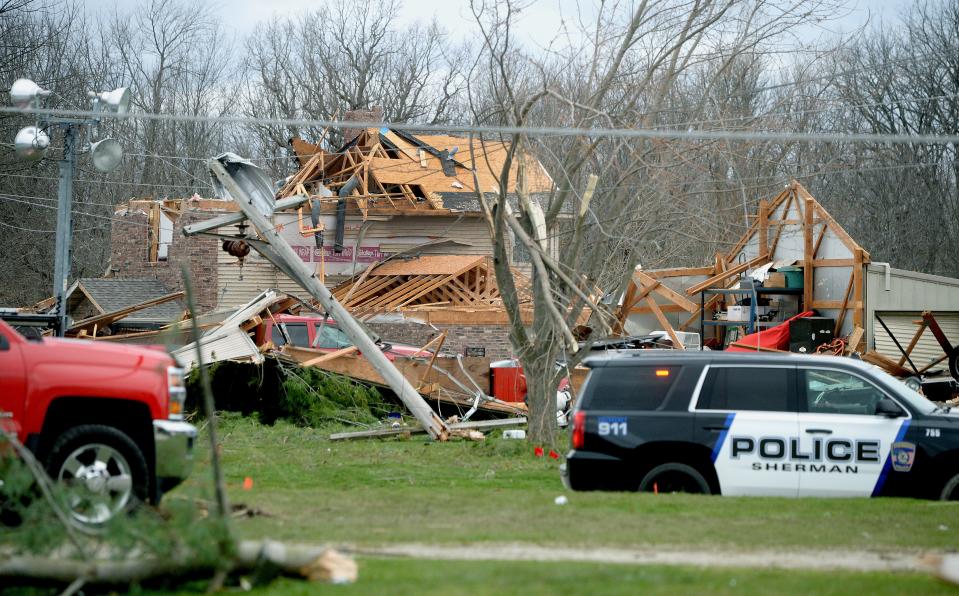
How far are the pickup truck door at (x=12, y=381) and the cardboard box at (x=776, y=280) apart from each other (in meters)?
22.3

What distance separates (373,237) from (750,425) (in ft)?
84.1

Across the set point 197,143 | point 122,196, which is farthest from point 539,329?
point 197,143

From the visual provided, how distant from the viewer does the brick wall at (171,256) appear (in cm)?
3500

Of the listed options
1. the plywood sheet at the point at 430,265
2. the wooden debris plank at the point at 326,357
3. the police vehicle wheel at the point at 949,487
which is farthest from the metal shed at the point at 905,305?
the police vehicle wheel at the point at 949,487

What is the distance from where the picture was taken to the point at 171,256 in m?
36.7

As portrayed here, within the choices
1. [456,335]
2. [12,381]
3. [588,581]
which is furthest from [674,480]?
[456,335]

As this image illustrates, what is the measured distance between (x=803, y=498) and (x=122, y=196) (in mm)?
43837

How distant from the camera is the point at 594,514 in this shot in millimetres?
9469

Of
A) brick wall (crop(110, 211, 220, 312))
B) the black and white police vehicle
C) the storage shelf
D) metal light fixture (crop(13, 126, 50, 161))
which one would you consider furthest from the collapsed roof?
the black and white police vehicle

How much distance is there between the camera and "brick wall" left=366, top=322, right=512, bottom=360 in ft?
101

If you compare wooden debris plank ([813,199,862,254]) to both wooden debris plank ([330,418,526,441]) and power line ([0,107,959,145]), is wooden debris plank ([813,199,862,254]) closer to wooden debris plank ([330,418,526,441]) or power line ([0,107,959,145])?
wooden debris plank ([330,418,526,441])

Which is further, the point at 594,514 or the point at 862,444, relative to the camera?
the point at 862,444

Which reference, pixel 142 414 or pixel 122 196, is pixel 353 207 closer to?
pixel 122 196

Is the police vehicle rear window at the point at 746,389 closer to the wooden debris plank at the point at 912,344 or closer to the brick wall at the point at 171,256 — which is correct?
the wooden debris plank at the point at 912,344
